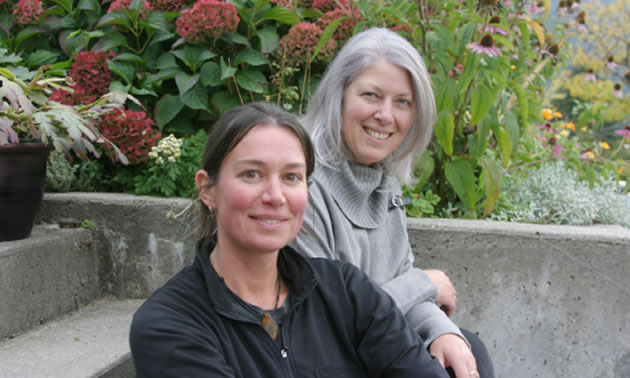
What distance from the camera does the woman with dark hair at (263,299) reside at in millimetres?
1317

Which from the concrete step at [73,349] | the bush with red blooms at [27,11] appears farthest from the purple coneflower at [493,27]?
the bush with red blooms at [27,11]

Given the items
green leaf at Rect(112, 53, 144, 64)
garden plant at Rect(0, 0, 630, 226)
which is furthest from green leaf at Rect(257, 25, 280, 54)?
green leaf at Rect(112, 53, 144, 64)

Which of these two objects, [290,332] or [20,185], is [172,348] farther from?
[20,185]

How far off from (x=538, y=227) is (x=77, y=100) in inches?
88.3

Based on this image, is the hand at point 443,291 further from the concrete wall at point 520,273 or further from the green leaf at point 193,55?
the green leaf at point 193,55

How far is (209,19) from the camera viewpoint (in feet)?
9.77

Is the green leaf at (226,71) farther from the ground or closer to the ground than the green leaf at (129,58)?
closer to the ground

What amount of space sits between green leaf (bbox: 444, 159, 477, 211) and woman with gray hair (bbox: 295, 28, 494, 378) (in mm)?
765

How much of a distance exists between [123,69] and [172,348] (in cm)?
219

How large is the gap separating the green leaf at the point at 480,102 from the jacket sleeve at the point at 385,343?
4.46ft

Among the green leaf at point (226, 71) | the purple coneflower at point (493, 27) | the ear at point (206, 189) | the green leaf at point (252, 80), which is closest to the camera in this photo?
the ear at point (206, 189)

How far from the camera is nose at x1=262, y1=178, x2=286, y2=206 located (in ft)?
4.57

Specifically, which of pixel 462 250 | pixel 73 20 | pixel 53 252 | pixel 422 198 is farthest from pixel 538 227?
pixel 73 20

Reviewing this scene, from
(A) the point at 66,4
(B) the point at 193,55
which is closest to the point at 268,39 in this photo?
(B) the point at 193,55
